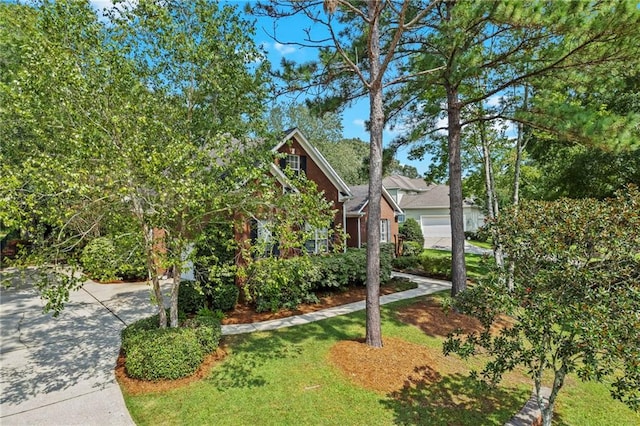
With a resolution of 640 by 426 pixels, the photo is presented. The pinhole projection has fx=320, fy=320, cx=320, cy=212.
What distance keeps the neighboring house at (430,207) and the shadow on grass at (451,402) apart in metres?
29.0

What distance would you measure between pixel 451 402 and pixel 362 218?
50.9 feet

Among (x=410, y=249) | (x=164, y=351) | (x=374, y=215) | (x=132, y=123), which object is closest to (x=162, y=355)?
(x=164, y=351)

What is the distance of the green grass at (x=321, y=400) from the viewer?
5.04 metres

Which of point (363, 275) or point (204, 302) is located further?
point (363, 275)

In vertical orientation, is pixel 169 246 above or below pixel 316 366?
above

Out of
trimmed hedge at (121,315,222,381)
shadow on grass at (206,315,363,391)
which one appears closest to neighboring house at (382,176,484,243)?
shadow on grass at (206,315,363,391)

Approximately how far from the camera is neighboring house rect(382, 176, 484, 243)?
3384 cm

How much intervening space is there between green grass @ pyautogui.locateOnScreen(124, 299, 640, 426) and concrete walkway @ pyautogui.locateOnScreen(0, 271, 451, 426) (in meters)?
0.80

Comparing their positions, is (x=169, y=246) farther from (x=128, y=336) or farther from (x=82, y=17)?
(x=82, y=17)

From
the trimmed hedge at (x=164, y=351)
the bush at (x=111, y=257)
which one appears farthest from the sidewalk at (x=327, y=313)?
the bush at (x=111, y=257)

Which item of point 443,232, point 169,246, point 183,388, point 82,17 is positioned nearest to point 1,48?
point 82,17

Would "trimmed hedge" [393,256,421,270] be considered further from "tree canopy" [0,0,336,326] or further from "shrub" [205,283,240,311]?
"tree canopy" [0,0,336,326]

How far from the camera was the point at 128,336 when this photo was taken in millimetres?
6645

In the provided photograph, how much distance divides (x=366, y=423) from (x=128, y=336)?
5.04m
